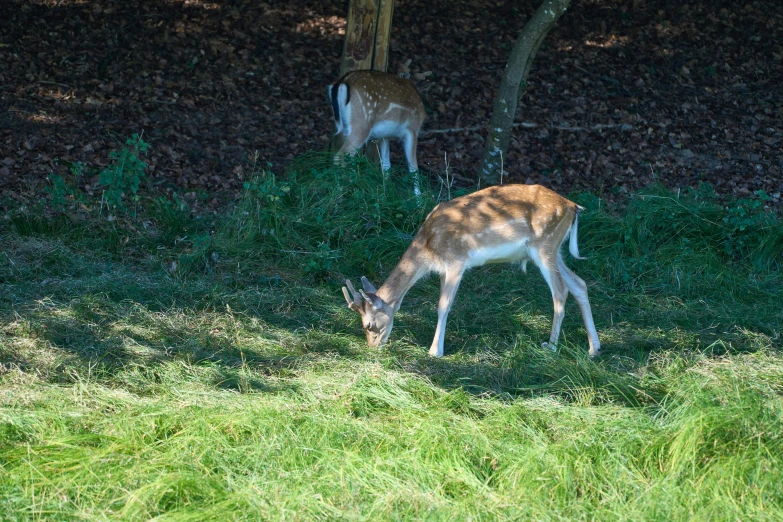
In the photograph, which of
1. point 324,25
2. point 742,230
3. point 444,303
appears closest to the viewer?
point 444,303

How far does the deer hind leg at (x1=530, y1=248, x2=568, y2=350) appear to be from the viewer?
6340mm

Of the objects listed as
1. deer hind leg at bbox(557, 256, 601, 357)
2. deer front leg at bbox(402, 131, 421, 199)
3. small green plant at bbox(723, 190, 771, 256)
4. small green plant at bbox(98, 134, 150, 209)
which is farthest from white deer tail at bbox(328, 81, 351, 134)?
small green plant at bbox(723, 190, 771, 256)

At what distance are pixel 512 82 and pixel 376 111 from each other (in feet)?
4.71

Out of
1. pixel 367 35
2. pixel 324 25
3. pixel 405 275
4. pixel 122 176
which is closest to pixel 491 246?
pixel 405 275

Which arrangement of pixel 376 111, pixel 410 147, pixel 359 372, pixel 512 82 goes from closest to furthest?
pixel 359 372
pixel 512 82
pixel 376 111
pixel 410 147

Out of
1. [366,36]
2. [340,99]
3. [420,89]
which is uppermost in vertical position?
[366,36]

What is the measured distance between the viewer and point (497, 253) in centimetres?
643

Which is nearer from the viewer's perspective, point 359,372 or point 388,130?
point 359,372

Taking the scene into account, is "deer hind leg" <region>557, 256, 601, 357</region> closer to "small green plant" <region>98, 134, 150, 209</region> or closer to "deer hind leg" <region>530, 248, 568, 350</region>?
"deer hind leg" <region>530, 248, 568, 350</region>

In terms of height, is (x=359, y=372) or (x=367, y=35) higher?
(x=367, y=35)

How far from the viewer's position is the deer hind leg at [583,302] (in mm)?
6184

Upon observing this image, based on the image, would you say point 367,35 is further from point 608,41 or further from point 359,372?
point 359,372

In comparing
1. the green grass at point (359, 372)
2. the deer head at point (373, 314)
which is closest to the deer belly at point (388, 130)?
the green grass at point (359, 372)

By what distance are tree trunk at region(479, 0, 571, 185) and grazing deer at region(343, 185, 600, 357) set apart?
268 centimetres
